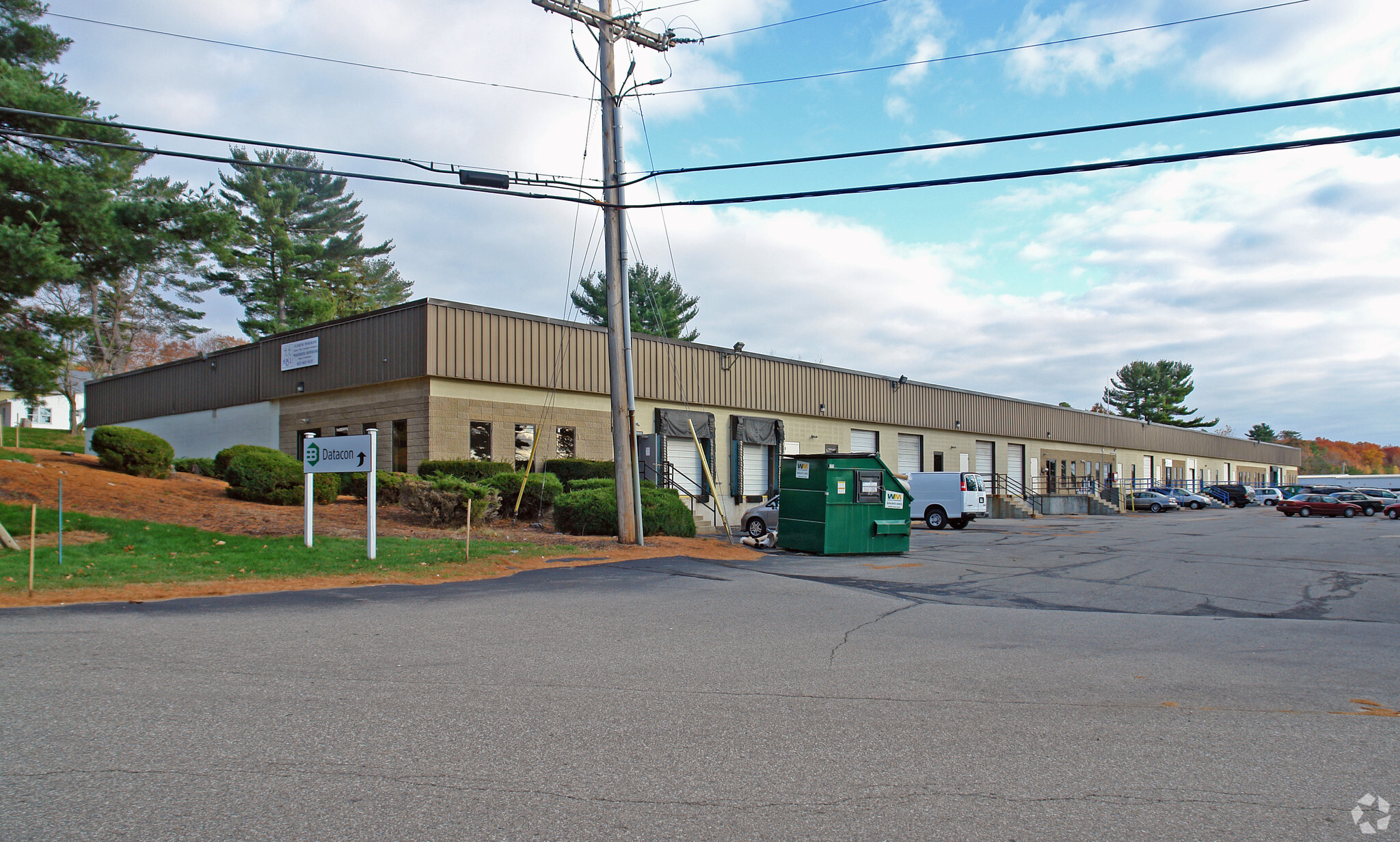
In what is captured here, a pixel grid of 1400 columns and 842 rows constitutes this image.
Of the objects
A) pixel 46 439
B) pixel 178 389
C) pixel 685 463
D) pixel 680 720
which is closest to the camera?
pixel 680 720

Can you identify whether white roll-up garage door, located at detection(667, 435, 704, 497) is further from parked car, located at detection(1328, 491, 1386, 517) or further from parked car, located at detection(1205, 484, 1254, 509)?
parked car, located at detection(1205, 484, 1254, 509)

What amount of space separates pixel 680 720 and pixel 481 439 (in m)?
21.3

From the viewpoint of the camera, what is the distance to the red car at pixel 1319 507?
1784 inches

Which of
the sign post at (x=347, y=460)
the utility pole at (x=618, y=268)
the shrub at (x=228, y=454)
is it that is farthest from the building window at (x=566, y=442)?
the sign post at (x=347, y=460)

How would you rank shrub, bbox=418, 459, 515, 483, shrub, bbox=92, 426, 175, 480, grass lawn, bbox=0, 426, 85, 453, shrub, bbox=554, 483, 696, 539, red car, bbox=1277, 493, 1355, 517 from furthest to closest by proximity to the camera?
red car, bbox=1277, 493, 1355, 517
grass lawn, bbox=0, 426, 85, 453
shrub, bbox=418, 459, 515, 483
shrub, bbox=92, 426, 175, 480
shrub, bbox=554, 483, 696, 539

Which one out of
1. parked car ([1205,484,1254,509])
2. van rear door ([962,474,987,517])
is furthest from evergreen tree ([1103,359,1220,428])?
van rear door ([962,474,987,517])

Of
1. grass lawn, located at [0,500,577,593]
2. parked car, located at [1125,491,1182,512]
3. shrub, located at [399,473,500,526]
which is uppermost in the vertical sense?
shrub, located at [399,473,500,526]

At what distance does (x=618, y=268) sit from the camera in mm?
18125

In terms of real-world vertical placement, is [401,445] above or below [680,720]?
above

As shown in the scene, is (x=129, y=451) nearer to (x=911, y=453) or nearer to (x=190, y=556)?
(x=190, y=556)

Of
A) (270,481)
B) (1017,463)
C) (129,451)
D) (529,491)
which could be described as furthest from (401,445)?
(1017,463)

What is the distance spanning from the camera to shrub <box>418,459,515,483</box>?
76.3ft

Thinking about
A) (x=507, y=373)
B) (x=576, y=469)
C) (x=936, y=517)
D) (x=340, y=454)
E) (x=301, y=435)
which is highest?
(x=507, y=373)

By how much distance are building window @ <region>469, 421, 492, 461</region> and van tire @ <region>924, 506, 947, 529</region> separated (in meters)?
15.9
